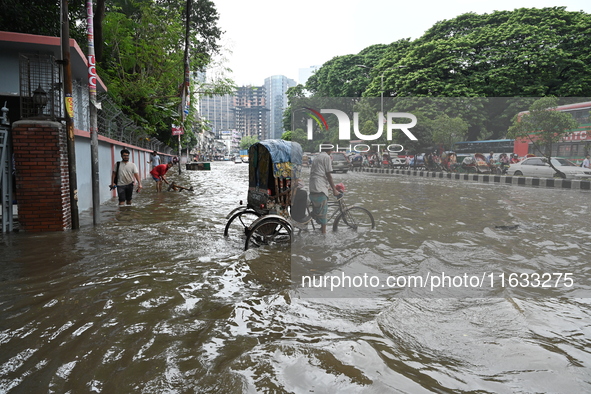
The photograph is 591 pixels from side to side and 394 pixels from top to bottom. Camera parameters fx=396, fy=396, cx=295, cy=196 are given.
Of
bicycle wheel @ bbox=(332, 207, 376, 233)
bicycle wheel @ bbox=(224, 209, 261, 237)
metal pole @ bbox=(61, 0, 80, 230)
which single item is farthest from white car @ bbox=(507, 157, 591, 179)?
metal pole @ bbox=(61, 0, 80, 230)

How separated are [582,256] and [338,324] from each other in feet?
14.1

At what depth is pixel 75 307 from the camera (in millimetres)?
3734

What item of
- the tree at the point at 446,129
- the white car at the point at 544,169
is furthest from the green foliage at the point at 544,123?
the tree at the point at 446,129

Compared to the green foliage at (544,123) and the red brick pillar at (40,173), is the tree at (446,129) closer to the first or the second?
the red brick pillar at (40,173)

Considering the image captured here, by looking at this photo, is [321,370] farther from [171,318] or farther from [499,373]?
[171,318]

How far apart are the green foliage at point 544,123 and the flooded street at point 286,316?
12.7 m

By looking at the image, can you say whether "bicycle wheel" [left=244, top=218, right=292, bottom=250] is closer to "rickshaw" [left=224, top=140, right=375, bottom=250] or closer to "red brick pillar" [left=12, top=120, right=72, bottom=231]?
"rickshaw" [left=224, top=140, right=375, bottom=250]

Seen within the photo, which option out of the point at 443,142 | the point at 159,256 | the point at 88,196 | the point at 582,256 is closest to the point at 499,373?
the point at 582,256

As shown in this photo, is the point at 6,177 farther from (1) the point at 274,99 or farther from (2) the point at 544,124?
(1) the point at 274,99

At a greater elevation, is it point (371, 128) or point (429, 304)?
point (371, 128)

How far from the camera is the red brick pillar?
6.84 meters

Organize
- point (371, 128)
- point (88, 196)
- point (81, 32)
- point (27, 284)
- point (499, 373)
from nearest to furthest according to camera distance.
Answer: point (499, 373)
point (27, 284)
point (371, 128)
point (88, 196)
point (81, 32)

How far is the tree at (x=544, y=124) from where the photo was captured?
17.3m

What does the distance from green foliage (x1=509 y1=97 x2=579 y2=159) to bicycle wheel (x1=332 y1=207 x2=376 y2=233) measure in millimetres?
14732
